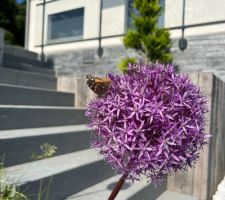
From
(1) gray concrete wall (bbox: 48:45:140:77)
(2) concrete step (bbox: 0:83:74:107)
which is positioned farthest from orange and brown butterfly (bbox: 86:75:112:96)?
(1) gray concrete wall (bbox: 48:45:140:77)

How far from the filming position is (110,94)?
1374 millimetres

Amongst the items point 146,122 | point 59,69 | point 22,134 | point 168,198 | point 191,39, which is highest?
point 191,39

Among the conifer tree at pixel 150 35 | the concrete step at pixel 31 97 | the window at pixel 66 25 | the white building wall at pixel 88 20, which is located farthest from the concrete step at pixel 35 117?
the window at pixel 66 25

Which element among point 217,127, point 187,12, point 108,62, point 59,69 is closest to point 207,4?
point 187,12

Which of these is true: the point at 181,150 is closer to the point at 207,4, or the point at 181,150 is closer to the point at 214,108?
the point at 214,108

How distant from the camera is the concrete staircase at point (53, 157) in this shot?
238cm

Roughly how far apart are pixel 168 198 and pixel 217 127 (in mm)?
1081

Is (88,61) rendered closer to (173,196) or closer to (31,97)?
(31,97)

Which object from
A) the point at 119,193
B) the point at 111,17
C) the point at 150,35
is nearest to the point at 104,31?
the point at 111,17

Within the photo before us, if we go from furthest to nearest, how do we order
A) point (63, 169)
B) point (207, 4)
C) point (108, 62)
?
point (108, 62)
point (207, 4)
point (63, 169)

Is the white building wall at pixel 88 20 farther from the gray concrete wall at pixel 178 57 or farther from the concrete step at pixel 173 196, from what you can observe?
the concrete step at pixel 173 196

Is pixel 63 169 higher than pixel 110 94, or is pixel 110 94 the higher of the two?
pixel 110 94

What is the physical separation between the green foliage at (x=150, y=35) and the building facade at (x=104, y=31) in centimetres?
36

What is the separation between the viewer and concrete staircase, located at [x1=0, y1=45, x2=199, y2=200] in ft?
7.80
